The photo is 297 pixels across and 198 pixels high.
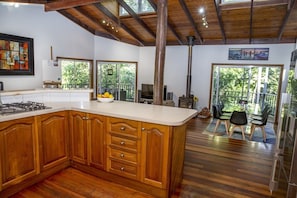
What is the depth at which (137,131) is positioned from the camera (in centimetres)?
230

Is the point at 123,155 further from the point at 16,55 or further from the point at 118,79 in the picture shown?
the point at 118,79

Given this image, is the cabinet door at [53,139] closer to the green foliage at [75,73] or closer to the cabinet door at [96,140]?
the cabinet door at [96,140]

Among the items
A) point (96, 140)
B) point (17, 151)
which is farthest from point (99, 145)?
point (17, 151)

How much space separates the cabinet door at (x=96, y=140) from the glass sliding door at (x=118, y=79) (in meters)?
4.89

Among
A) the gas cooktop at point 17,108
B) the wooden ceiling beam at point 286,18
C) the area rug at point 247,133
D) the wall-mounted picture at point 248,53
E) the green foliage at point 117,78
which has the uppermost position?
the wooden ceiling beam at point 286,18

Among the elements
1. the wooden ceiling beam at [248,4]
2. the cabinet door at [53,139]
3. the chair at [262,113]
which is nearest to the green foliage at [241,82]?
the chair at [262,113]

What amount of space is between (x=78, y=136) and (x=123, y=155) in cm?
75

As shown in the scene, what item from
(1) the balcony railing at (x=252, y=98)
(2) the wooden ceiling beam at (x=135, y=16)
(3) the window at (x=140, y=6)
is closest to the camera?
(2) the wooden ceiling beam at (x=135, y=16)

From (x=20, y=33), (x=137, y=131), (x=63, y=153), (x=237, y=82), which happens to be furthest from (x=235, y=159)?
(x=20, y=33)

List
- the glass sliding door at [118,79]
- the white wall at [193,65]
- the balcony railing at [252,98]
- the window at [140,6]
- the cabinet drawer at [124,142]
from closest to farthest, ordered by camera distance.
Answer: the cabinet drawer at [124,142] → the window at [140,6] → the balcony railing at [252,98] → the white wall at [193,65] → the glass sliding door at [118,79]

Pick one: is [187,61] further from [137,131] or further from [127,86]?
[137,131]

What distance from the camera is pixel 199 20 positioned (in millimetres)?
5855

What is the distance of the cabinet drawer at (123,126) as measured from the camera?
232 cm

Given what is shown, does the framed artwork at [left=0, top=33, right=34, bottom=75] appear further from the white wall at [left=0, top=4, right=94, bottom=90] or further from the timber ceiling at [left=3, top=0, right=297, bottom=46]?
the timber ceiling at [left=3, top=0, right=297, bottom=46]
